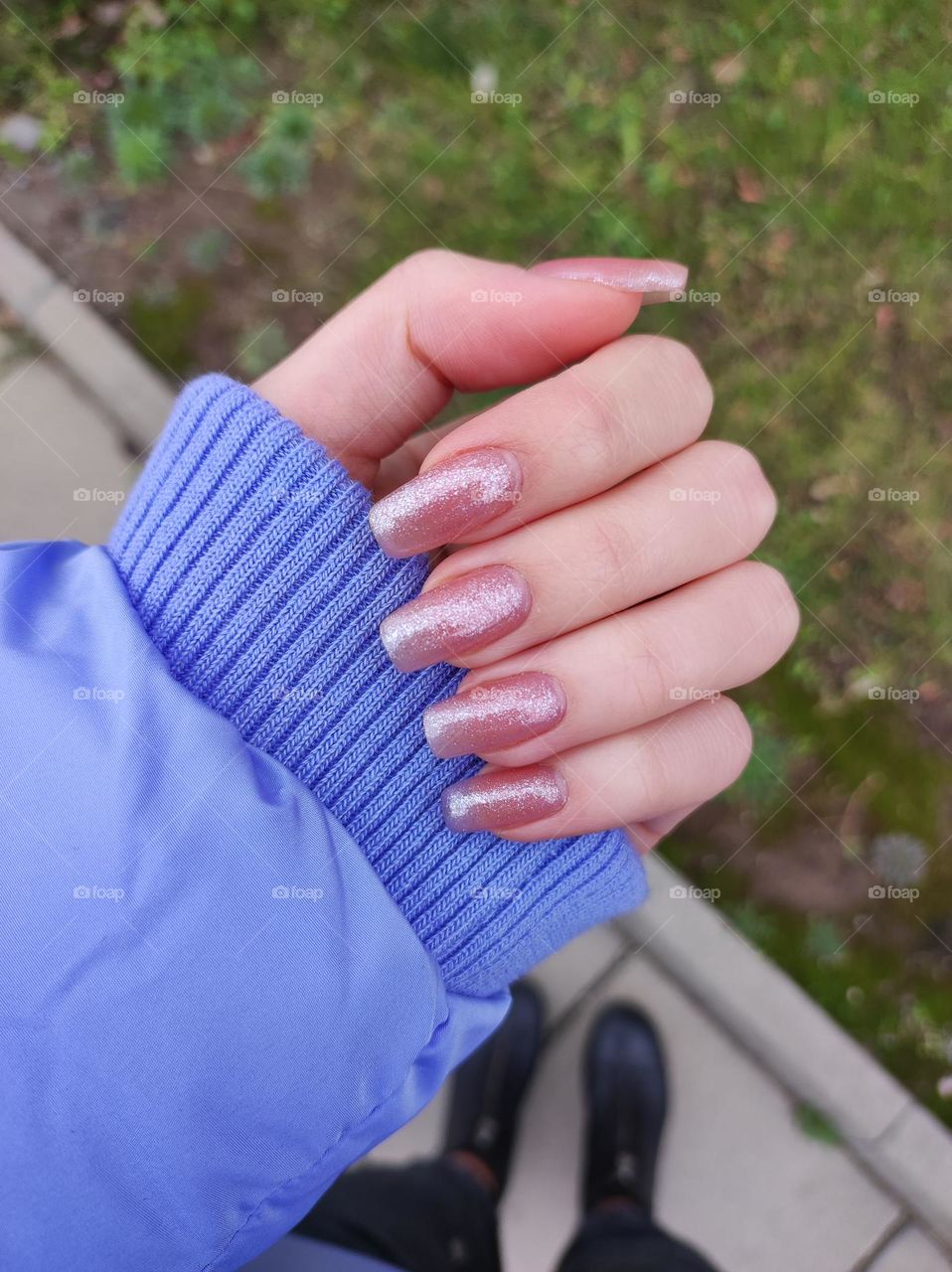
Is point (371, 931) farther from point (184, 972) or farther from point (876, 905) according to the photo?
point (876, 905)

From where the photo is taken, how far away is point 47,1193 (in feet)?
2.57

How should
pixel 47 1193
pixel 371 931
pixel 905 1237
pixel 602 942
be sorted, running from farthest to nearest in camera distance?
pixel 602 942 < pixel 905 1237 < pixel 371 931 < pixel 47 1193

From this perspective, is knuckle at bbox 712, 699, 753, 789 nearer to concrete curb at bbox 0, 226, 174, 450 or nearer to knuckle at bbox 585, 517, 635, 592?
knuckle at bbox 585, 517, 635, 592

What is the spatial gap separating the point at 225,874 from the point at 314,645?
283 millimetres

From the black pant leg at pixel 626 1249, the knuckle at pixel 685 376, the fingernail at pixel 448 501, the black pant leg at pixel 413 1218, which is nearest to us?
the fingernail at pixel 448 501

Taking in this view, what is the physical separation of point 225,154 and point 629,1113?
248 centimetres

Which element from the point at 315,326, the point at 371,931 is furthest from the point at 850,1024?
the point at 315,326

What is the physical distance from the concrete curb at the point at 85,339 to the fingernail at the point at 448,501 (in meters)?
1.23

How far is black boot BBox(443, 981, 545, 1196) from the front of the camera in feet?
6.75

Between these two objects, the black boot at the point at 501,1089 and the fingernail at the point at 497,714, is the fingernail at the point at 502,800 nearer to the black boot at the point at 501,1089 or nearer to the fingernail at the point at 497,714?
the fingernail at the point at 497,714

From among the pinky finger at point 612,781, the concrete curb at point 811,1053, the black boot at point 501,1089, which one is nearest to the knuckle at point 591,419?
the pinky finger at point 612,781

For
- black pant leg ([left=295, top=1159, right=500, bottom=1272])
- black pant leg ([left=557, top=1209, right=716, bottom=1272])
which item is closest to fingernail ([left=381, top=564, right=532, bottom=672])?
black pant leg ([left=295, top=1159, right=500, bottom=1272])

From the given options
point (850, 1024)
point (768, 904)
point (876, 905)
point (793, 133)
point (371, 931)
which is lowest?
point (850, 1024)

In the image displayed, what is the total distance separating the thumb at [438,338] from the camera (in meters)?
1.06
